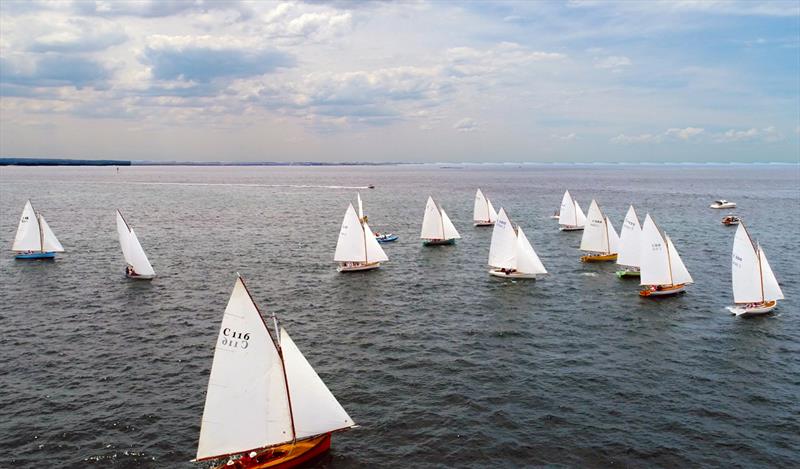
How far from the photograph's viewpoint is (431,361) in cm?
4584

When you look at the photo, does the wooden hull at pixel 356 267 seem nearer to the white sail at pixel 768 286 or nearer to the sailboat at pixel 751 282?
the sailboat at pixel 751 282

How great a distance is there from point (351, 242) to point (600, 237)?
39536 millimetres

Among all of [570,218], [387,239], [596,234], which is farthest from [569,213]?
[387,239]

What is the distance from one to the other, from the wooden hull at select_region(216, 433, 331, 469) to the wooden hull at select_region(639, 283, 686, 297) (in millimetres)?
45883

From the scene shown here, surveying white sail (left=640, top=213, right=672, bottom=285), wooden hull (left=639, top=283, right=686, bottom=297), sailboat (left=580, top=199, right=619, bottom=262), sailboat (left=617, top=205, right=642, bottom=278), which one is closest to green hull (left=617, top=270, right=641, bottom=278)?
sailboat (left=617, top=205, right=642, bottom=278)

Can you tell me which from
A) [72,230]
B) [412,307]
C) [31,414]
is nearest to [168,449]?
[31,414]

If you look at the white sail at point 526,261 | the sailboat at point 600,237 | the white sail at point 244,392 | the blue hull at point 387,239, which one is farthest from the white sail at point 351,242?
the white sail at point 244,392

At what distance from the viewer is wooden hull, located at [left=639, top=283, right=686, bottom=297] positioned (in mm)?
63781

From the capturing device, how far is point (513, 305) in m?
62.2

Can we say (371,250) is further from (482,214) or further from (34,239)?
(34,239)

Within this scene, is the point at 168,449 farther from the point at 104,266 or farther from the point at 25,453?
the point at 104,266

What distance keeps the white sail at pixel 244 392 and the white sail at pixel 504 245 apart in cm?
4820

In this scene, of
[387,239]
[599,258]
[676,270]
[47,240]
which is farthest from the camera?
[387,239]

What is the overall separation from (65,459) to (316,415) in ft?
49.4
